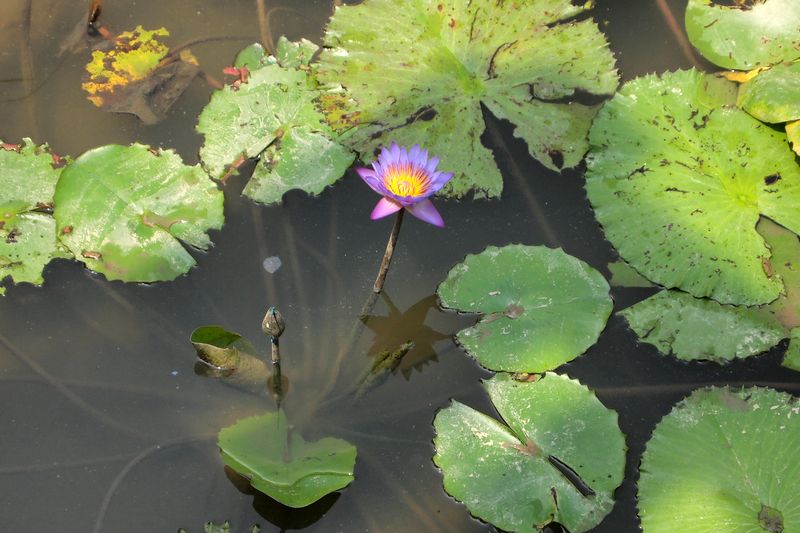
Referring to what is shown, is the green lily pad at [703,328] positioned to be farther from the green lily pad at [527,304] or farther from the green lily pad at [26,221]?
the green lily pad at [26,221]

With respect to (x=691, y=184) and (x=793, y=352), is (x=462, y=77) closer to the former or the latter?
(x=691, y=184)

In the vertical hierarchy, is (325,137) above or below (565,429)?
above

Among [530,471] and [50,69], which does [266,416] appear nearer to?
[530,471]

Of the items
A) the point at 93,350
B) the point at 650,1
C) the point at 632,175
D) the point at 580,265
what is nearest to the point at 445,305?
the point at 580,265

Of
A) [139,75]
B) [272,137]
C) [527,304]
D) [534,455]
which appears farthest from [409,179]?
[139,75]

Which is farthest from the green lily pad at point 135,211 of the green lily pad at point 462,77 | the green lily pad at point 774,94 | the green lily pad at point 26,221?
the green lily pad at point 774,94
